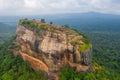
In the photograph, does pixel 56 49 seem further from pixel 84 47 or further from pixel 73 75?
pixel 73 75

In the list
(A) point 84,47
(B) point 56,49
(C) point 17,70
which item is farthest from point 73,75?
(C) point 17,70

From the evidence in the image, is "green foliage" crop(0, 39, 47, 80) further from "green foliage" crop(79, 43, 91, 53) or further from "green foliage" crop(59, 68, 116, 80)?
"green foliage" crop(79, 43, 91, 53)

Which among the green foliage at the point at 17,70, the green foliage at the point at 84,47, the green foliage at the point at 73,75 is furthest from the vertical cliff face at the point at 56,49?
the green foliage at the point at 17,70

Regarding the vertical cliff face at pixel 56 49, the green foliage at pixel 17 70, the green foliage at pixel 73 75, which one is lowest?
the green foliage at pixel 17 70

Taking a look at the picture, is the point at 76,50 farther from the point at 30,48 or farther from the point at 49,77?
the point at 30,48

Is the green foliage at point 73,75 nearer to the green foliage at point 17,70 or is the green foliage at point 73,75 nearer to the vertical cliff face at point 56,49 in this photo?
the vertical cliff face at point 56,49

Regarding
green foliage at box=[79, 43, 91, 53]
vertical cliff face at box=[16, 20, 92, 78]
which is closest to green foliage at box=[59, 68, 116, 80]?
vertical cliff face at box=[16, 20, 92, 78]

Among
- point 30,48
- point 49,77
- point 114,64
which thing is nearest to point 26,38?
point 30,48
